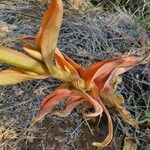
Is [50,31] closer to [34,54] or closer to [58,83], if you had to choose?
[34,54]

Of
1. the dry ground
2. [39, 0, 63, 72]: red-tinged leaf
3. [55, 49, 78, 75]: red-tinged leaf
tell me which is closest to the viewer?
[39, 0, 63, 72]: red-tinged leaf

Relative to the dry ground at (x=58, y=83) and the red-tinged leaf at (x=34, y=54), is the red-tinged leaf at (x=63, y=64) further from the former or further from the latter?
the dry ground at (x=58, y=83)

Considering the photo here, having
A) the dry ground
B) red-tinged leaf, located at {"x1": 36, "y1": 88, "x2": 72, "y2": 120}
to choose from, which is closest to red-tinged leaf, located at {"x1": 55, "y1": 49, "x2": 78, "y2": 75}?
red-tinged leaf, located at {"x1": 36, "y1": 88, "x2": 72, "y2": 120}

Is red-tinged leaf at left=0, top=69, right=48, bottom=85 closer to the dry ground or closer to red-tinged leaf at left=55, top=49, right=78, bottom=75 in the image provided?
red-tinged leaf at left=55, top=49, right=78, bottom=75

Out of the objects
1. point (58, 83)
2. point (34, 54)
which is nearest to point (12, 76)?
point (34, 54)

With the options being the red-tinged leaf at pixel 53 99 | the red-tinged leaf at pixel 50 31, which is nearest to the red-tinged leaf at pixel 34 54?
the red-tinged leaf at pixel 50 31
